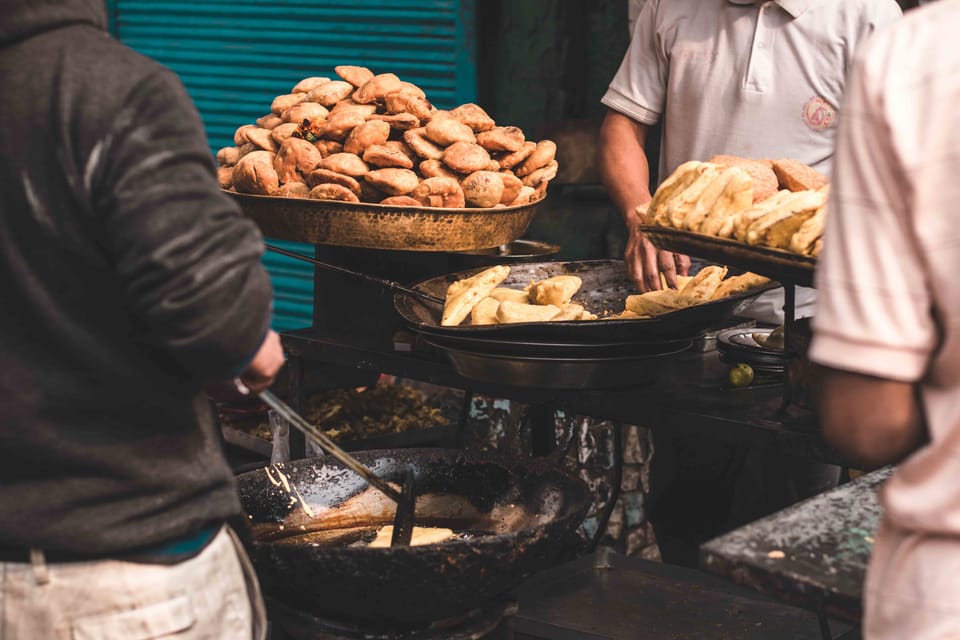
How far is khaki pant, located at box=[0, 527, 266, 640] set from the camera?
62.2 inches

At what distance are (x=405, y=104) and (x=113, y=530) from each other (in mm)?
1845

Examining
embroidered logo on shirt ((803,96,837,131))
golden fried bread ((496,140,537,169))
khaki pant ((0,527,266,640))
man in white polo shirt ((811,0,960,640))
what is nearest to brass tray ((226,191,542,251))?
golden fried bread ((496,140,537,169))

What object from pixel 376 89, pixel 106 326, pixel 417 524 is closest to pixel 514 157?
pixel 376 89

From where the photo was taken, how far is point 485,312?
104 inches

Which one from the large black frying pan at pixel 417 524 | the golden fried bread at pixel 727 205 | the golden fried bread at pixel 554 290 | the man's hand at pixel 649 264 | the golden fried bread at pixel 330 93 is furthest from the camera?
the golden fried bread at pixel 330 93

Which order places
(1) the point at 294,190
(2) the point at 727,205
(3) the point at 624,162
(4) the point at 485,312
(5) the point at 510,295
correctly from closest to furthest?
(2) the point at 727,205, (4) the point at 485,312, (5) the point at 510,295, (1) the point at 294,190, (3) the point at 624,162

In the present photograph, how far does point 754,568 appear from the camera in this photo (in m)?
1.51

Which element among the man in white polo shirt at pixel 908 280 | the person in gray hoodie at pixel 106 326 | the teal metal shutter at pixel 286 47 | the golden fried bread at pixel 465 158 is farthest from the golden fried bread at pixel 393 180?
the teal metal shutter at pixel 286 47

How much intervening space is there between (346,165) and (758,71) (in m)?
1.40

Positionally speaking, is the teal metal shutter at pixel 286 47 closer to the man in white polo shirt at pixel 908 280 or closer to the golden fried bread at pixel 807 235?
the golden fried bread at pixel 807 235

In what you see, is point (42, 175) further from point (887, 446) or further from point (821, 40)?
point (821, 40)

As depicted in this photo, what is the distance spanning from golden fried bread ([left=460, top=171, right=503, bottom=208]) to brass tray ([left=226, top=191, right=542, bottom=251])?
0.04 meters

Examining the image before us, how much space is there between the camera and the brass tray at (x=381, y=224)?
113 inches

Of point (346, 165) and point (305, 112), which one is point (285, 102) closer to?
point (305, 112)
